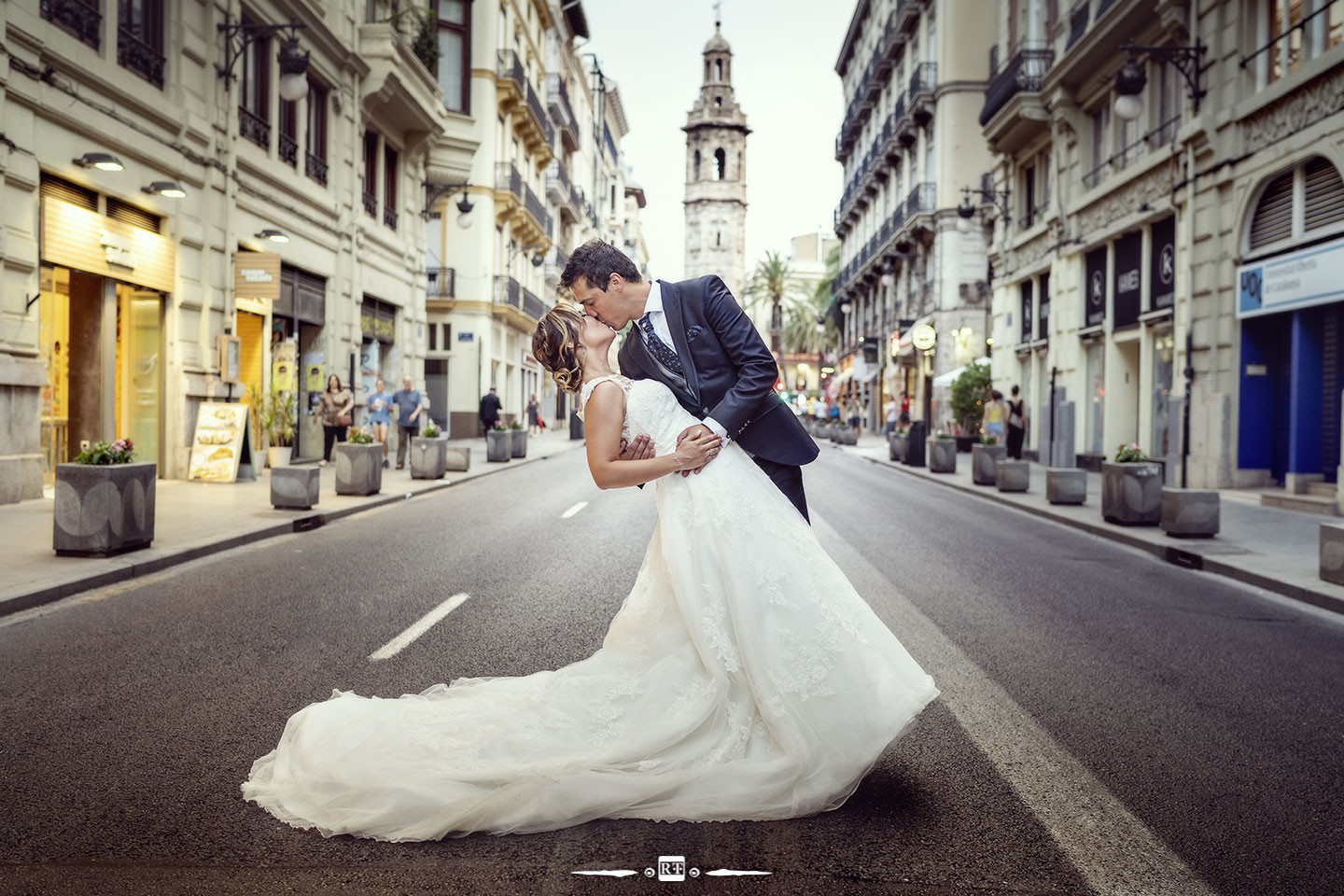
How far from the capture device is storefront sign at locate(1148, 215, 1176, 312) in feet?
61.8

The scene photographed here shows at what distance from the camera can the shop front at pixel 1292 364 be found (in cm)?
1434

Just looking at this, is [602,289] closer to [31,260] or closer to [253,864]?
[253,864]

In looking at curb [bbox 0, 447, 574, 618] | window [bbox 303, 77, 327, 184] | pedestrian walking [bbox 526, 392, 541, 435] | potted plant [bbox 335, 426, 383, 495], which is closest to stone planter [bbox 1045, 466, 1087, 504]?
curb [bbox 0, 447, 574, 618]

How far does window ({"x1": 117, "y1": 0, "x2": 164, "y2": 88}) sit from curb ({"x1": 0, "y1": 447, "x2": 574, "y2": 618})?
678cm

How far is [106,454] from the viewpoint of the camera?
334 inches

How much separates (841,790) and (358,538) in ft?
26.7

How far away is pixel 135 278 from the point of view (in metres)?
14.5

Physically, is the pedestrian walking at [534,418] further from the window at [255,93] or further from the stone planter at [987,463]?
the stone planter at [987,463]

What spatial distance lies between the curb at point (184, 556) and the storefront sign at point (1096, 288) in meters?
15.3

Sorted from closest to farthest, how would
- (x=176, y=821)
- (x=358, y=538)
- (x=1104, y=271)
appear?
(x=176, y=821) < (x=358, y=538) < (x=1104, y=271)

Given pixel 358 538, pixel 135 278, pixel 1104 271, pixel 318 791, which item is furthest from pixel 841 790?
pixel 1104 271

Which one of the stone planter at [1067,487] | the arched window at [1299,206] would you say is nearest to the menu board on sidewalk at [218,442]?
the stone planter at [1067,487]

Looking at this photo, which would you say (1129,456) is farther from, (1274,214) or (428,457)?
(428,457)

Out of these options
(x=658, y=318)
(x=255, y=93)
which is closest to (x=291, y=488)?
(x=658, y=318)
